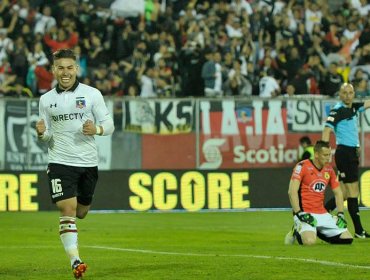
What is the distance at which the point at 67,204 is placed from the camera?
10.6 meters

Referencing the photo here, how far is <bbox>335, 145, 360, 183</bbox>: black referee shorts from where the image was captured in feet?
52.9

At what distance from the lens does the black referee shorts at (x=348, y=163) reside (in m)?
16.1

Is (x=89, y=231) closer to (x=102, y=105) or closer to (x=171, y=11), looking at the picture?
(x=102, y=105)

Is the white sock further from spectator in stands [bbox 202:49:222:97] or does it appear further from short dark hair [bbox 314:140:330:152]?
spectator in stands [bbox 202:49:222:97]

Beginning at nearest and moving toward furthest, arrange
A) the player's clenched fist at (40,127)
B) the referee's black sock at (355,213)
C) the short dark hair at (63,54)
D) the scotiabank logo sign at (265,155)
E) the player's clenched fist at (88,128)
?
the player's clenched fist at (88,128), the player's clenched fist at (40,127), the short dark hair at (63,54), the referee's black sock at (355,213), the scotiabank logo sign at (265,155)

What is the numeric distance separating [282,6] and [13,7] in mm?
7005

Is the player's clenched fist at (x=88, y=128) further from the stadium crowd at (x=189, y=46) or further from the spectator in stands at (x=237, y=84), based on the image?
the spectator in stands at (x=237, y=84)

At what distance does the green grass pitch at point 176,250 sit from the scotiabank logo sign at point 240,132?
6.58ft

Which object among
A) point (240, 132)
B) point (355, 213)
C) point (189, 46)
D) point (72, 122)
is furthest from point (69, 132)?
point (189, 46)

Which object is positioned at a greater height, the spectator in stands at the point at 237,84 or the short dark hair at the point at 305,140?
the spectator in stands at the point at 237,84

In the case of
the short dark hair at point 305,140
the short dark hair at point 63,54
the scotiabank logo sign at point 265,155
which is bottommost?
the scotiabank logo sign at point 265,155

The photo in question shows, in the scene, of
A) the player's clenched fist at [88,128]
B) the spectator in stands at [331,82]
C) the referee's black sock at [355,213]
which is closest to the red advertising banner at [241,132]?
the spectator in stands at [331,82]

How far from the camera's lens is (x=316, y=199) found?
14727 millimetres

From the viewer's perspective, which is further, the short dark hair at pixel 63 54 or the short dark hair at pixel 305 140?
the short dark hair at pixel 305 140
